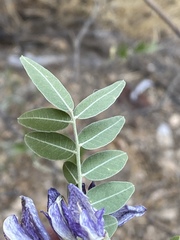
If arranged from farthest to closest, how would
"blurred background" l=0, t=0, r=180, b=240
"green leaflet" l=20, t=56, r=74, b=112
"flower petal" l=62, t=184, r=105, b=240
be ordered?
"blurred background" l=0, t=0, r=180, b=240 → "green leaflet" l=20, t=56, r=74, b=112 → "flower petal" l=62, t=184, r=105, b=240

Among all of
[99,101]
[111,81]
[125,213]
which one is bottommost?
[125,213]

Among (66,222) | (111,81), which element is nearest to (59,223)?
(66,222)

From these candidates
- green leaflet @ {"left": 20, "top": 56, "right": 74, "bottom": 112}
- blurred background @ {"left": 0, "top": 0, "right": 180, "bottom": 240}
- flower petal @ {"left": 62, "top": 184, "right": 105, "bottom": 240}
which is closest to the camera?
flower petal @ {"left": 62, "top": 184, "right": 105, "bottom": 240}

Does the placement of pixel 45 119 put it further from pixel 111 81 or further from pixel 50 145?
pixel 111 81

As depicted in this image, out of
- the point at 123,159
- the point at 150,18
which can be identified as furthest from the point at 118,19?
the point at 123,159

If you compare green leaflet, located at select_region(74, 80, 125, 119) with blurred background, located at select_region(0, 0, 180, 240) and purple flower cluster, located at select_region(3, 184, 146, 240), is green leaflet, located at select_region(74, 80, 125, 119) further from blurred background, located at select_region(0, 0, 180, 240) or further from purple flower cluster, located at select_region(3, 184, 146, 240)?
blurred background, located at select_region(0, 0, 180, 240)

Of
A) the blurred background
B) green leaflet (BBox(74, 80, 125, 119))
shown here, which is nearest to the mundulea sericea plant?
green leaflet (BBox(74, 80, 125, 119))

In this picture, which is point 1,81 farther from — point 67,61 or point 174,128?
point 174,128

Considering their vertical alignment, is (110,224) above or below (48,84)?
below
